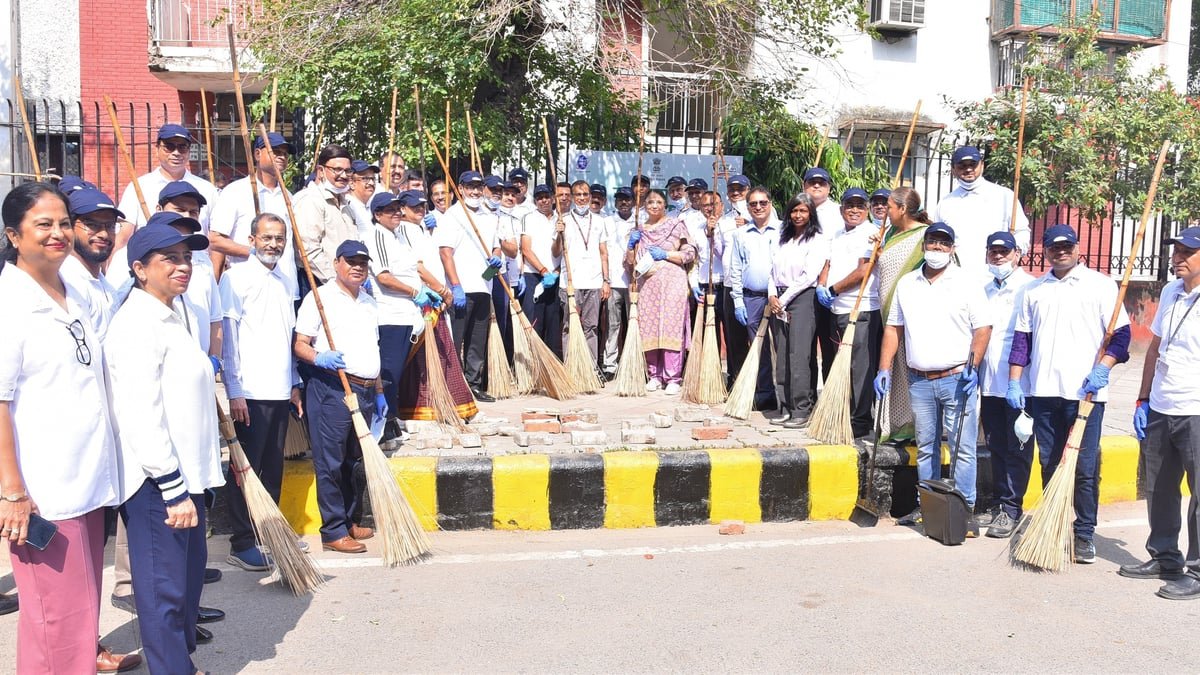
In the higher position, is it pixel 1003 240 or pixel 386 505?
pixel 1003 240

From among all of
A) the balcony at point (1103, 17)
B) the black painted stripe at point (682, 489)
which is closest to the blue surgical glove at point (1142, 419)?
the black painted stripe at point (682, 489)

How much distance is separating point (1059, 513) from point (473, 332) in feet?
15.0

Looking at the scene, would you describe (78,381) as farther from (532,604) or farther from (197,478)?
(532,604)

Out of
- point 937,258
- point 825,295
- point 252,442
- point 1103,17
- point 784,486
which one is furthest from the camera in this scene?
point 1103,17

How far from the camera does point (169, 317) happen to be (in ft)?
12.0

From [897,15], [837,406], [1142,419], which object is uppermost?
[897,15]

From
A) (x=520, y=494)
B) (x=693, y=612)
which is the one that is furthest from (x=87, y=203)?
(x=693, y=612)

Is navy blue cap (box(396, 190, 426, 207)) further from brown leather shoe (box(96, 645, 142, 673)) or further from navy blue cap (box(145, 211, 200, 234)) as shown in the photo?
brown leather shoe (box(96, 645, 142, 673))

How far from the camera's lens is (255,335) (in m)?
5.07

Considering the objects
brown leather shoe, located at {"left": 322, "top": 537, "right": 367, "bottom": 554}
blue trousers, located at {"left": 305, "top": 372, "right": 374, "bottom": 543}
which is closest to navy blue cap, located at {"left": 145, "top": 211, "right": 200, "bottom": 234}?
blue trousers, located at {"left": 305, "top": 372, "right": 374, "bottom": 543}

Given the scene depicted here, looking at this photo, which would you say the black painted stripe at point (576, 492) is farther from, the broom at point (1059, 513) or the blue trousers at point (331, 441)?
the broom at point (1059, 513)

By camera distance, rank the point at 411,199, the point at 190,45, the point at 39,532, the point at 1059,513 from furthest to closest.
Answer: the point at 190,45 < the point at 411,199 < the point at 1059,513 < the point at 39,532

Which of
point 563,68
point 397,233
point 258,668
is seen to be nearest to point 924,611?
point 258,668

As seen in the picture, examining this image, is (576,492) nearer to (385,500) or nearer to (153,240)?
(385,500)
